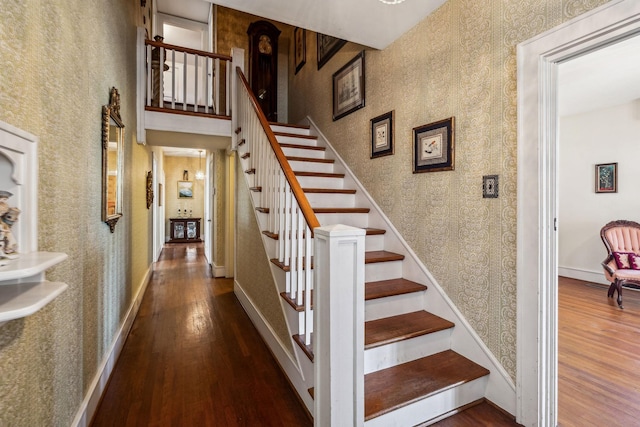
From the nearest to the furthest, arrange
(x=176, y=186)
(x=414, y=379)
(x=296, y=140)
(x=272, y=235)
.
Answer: (x=414, y=379), (x=272, y=235), (x=296, y=140), (x=176, y=186)

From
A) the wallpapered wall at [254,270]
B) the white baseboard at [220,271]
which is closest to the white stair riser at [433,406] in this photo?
the wallpapered wall at [254,270]

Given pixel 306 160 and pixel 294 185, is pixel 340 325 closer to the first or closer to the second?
pixel 294 185

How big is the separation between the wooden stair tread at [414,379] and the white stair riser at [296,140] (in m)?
2.92

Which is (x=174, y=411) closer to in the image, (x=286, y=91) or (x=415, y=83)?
(x=415, y=83)

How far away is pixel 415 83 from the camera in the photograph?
238cm

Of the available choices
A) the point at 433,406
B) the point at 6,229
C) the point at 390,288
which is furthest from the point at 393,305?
the point at 6,229

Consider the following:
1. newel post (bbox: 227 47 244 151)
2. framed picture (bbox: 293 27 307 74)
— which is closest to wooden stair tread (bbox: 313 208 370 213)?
newel post (bbox: 227 47 244 151)

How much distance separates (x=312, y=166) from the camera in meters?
3.53

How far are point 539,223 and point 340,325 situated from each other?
116 centimetres

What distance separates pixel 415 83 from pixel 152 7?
469cm

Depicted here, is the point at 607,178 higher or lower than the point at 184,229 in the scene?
higher

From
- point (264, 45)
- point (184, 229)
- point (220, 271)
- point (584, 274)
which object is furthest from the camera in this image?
point (184, 229)

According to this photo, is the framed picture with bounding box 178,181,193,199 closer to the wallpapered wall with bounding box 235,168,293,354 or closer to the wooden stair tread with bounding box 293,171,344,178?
the wallpapered wall with bounding box 235,168,293,354

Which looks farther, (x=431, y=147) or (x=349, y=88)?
(x=349, y=88)
